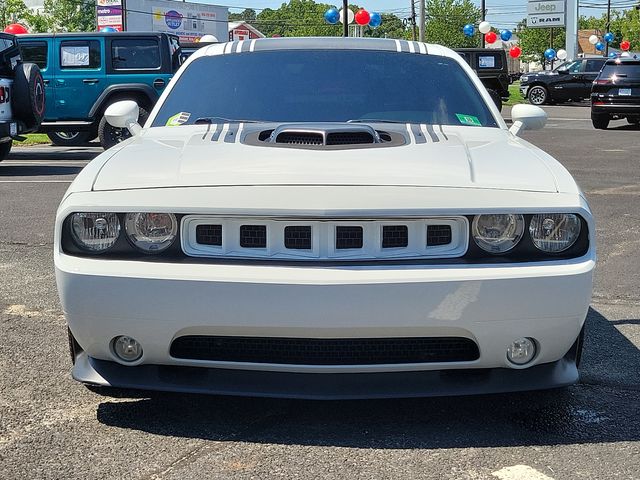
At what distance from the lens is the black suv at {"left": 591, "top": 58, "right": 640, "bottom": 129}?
67.9 feet

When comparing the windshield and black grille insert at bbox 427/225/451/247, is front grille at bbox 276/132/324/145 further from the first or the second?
black grille insert at bbox 427/225/451/247

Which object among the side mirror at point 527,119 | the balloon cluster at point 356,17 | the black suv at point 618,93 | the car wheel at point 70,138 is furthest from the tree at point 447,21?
the side mirror at point 527,119

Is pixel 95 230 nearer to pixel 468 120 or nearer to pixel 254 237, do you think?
pixel 254 237

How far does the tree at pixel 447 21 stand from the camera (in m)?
91.9

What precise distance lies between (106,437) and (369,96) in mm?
2016

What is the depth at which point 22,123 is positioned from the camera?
12289 mm

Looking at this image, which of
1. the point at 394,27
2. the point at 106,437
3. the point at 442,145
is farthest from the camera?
the point at 394,27

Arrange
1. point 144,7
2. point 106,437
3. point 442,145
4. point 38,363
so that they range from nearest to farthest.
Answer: point 106,437 < point 442,145 < point 38,363 < point 144,7

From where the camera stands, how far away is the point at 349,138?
3562 millimetres

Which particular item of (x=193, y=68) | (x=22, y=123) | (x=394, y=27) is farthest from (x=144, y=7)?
(x=394, y=27)

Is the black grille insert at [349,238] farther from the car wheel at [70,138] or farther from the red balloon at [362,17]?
the red balloon at [362,17]

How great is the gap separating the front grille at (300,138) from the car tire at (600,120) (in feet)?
62.1

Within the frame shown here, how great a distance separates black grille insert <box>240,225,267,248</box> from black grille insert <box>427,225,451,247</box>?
21.1 inches

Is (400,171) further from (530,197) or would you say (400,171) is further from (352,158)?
(530,197)
